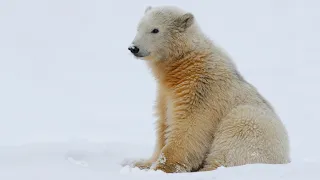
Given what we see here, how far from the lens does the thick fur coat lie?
9312 millimetres

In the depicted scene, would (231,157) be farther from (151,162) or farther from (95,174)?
(95,174)

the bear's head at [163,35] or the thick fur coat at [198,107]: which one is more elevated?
the bear's head at [163,35]

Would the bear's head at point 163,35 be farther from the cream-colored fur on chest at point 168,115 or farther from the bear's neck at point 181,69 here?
the cream-colored fur on chest at point 168,115

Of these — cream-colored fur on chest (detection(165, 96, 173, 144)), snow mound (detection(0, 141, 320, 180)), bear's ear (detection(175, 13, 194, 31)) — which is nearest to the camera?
snow mound (detection(0, 141, 320, 180))

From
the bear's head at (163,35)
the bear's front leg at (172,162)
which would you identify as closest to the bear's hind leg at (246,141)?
the bear's front leg at (172,162)

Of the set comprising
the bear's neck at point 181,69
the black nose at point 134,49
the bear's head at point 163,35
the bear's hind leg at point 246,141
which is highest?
the bear's head at point 163,35

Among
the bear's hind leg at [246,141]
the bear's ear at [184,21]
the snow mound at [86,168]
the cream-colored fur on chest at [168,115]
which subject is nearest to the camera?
the snow mound at [86,168]

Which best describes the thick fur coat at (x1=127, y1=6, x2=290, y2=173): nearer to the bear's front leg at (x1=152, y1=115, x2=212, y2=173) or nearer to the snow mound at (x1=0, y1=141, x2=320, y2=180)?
the bear's front leg at (x1=152, y1=115, x2=212, y2=173)

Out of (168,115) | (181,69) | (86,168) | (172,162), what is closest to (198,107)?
(168,115)

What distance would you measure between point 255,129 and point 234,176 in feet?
6.45

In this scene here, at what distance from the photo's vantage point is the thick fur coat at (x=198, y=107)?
931cm

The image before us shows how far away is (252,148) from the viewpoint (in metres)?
9.25

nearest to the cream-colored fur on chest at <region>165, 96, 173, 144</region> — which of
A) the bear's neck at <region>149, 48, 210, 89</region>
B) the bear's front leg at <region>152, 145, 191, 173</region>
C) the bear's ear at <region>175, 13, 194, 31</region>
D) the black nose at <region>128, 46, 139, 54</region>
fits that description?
the bear's neck at <region>149, 48, 210, 89</region>

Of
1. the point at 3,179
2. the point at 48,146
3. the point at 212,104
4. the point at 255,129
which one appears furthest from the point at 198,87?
the point at 3,179
